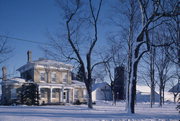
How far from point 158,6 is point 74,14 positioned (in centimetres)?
846

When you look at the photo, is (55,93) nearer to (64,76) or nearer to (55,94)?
(55,94)

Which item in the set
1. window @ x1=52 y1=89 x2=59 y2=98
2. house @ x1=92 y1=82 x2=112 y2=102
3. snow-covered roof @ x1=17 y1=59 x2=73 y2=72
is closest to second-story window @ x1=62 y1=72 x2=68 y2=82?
snow-covered roof @ x1=17 y1=59 x2=73 y2=72

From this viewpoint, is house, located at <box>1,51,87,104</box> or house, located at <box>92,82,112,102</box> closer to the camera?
house, located at <box>1,51,87,104</box>

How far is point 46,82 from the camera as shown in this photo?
37.4 metres

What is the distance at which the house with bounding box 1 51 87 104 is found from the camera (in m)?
34.1

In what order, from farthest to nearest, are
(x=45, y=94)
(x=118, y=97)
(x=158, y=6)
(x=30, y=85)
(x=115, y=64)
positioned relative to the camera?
1. (x=118, y=97)
2. (x=45, y=94)
3. (x=115, y=64)
4. (x=30, y=85)
5. (x=158, y=6)

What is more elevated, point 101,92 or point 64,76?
point 64,76

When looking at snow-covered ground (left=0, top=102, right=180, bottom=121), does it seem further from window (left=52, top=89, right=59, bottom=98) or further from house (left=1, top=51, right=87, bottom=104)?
window (left=52, top=89, right=59, bottom=98)

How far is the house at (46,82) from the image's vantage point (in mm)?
34131

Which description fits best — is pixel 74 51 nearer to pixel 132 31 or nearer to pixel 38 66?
pixel 132 31

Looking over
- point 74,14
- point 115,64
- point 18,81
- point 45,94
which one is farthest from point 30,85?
point 74,14

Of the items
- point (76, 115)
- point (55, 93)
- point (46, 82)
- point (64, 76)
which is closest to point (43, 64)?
point (46, 82)

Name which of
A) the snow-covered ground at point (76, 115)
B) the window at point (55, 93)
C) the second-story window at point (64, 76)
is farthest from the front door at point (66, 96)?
the snow-covered ground at point (76, 115)

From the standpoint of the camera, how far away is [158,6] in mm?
14820
